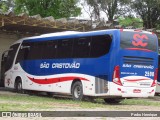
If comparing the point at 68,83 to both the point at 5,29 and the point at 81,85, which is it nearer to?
the point at 81,85

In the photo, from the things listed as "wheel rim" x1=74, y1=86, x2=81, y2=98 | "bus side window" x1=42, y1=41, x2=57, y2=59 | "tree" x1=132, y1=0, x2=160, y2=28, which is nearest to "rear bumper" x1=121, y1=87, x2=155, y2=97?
"wheel rim" x1=74, y1=86, x2=81, y2=98

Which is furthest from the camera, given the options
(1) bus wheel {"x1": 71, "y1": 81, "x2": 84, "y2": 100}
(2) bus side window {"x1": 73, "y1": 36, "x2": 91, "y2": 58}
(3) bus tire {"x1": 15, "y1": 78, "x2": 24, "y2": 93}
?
(3) bus tire {"x1": 15, "y1": 78, "x2": 24, "y2": 93}

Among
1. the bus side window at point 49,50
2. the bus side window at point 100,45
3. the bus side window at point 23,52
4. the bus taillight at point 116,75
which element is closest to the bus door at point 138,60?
the bus taillight at point 116,75

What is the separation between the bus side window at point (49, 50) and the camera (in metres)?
21.6

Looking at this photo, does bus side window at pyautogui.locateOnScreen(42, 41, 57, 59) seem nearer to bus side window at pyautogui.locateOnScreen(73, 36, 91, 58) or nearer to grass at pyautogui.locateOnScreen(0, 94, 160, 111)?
bus side window at pyautogui.locateOnScreen(73, 36, 91, 58)

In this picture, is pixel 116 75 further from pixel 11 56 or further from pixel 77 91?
pixel 11 56

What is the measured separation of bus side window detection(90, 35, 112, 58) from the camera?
60.6 feet

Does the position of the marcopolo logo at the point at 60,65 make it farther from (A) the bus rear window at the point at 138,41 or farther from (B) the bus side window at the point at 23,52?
(A) the bus rear window at the point at 138,41

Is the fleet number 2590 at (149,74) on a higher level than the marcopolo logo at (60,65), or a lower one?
lower

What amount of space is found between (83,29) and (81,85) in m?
8.93

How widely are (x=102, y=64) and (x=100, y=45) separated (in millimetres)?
826

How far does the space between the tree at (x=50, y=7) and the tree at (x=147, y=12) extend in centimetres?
918

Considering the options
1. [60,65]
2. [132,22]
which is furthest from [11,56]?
[132,22]

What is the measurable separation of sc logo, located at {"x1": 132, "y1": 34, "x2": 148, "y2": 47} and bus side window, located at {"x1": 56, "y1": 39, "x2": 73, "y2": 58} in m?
3.21
